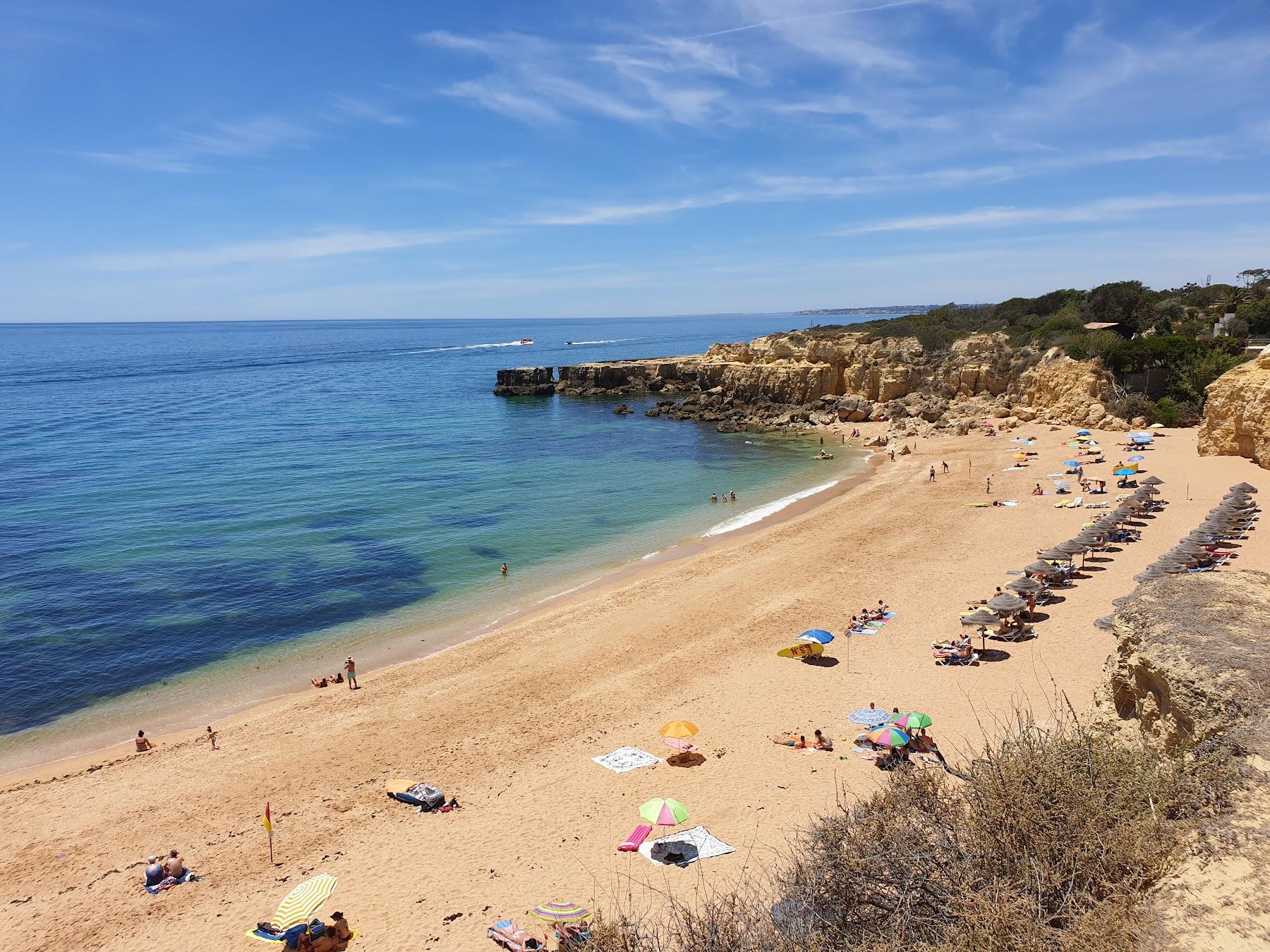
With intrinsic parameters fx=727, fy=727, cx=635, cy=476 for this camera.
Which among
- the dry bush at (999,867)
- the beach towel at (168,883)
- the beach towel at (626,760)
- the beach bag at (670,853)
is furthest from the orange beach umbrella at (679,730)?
the beach towel at (168,883)

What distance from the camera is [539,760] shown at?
14.6m

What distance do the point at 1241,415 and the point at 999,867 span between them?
33257 mm

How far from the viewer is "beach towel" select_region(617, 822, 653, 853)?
37.2 ft

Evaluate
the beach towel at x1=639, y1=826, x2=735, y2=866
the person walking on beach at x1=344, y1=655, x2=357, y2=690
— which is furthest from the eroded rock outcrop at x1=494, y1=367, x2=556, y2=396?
the beach towel at x1=639, y1=826, x2=735, y2=866

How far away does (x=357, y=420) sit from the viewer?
Result: 62781 millimetres

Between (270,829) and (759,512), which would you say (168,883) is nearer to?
(270,829)

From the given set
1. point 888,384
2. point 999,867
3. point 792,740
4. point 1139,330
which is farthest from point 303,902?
point 1139,330

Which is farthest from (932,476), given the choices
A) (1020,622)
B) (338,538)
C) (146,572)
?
(146,572)

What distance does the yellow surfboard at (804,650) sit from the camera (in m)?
18.0

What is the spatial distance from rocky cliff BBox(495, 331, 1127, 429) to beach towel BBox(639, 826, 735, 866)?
133 ft

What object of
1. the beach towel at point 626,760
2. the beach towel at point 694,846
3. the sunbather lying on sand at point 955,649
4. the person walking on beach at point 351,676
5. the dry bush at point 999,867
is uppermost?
the dry bush at point 999,867

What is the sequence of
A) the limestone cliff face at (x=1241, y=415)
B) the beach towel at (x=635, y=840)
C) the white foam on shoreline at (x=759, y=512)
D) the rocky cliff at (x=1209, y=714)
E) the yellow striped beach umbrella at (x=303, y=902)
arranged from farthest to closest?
the white foam on shoreline at (x=759, y=512) → the limestone cliff face at (x=1241, y=415) → the beach towel at (x=635, y=840) → the yellow striped beach umbrella at (x=303, y=902) → the rocky cliff at (x=1209, y=714)

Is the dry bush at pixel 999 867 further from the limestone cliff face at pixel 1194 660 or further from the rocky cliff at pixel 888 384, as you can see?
the rocky cliff at pixel 888 384

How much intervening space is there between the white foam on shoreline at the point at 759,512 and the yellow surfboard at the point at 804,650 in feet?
43.0
